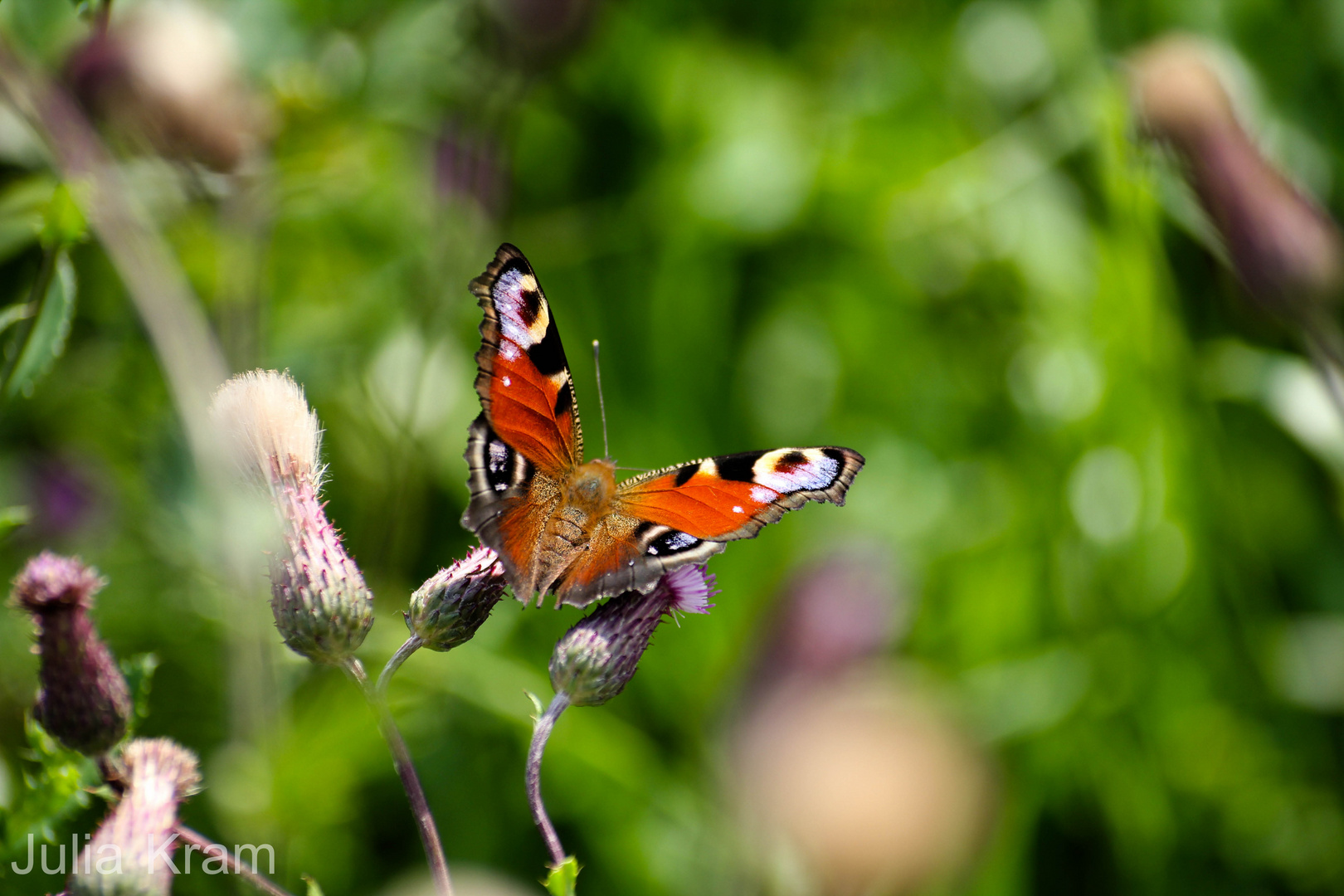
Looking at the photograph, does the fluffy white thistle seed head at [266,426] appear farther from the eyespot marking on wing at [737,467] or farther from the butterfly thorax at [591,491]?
the eyespot marking on wing at [737,467]

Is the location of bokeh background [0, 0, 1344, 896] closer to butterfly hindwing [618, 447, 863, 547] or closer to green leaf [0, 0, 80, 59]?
green leaf [0, 0, 80, 59]

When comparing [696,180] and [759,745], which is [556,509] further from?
[696,180]

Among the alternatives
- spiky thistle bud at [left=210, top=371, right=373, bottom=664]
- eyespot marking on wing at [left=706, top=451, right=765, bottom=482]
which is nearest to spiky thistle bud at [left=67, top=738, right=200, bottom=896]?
spiky thistle bud at [left=210, top=371, right=373, bottom=664]

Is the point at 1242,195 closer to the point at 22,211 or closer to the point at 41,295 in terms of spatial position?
the point at 41,295

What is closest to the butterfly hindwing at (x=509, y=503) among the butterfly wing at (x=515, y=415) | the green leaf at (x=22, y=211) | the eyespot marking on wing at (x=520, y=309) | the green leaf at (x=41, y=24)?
the butterfly wing at (x=515, y=415)

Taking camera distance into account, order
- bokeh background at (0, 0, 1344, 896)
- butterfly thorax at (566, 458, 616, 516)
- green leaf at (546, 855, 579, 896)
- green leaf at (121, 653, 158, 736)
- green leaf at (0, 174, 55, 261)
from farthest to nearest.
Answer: bokeh background at (0, 0, 1344, 896), green leaf at (0, 174, 55, 261), butterfly thorax at (566, 458, 616, 516), green leaf at (121, 653, 158, 736), green leaf at (546, 855, 579, 896)

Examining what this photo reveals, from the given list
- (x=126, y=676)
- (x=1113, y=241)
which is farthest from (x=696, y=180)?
(x=126, y=676)

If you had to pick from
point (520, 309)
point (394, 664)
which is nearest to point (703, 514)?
point (520, 309)
